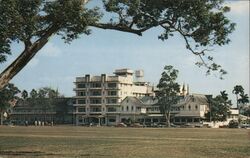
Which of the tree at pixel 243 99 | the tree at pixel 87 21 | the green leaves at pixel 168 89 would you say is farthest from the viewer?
the tree at pixel 243 99

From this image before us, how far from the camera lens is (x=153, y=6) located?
23469mm

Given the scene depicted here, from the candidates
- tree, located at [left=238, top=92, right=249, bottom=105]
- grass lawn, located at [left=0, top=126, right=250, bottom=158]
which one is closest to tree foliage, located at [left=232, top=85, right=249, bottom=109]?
tree, located at [left=238, top=92, right=249, bottom=105]

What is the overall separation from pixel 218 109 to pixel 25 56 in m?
130

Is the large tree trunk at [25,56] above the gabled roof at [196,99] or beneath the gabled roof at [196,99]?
beneath

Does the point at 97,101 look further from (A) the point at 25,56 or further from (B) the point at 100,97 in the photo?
(A) the point at 25,56

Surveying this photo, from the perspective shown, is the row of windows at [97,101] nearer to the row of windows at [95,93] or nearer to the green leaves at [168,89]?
the row of windows at [95,93]

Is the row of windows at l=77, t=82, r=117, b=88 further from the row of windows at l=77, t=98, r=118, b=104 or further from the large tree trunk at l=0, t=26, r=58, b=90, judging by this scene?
the large tree trunk at l=0, t=26, r=58, b=90

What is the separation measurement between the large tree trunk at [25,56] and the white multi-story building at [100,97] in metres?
146

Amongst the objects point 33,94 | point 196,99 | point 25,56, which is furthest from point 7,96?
point 25,56

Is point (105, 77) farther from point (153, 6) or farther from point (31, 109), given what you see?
point (153, 6)

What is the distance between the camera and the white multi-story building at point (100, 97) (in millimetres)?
171500

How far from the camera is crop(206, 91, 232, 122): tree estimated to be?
Answer: 488ft

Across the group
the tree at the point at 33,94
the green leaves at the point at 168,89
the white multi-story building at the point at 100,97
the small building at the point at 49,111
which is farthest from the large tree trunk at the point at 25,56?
the tree at the point at 33,94

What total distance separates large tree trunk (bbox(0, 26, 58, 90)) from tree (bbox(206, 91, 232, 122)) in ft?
421
